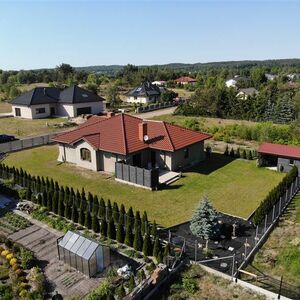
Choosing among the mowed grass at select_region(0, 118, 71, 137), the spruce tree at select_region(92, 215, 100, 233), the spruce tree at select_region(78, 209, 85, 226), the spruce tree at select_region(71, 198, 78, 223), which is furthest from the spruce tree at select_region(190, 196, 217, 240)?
the mowed grass at select_region(0, 118, 71, 137)

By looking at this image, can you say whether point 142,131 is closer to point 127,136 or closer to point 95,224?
point 127,136

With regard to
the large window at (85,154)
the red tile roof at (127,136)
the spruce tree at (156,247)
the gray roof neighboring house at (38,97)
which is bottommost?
the spruce tree at (156,247)

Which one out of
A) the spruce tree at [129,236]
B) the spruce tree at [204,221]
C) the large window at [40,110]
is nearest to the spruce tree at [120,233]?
the spruce tree at [129,236]

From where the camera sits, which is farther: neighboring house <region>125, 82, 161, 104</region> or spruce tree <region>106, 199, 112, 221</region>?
neighboring house <region>125, 82, 161, 104</region>

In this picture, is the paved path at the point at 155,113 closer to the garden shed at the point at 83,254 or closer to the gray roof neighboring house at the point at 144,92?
the gray roof neighboring house at the point at 144,92

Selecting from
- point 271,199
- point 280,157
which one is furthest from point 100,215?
point 280,157

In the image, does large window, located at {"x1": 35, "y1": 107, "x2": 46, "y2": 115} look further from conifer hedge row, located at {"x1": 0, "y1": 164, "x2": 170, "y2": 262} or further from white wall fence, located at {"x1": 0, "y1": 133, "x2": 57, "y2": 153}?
conifer hedge row, located at {"x1": 0, "y1": 164, "x2": 170, "y2": 262}

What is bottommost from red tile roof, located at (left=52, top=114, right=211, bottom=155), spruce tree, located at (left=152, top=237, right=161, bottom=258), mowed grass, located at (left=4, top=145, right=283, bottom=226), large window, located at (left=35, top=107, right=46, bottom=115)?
mowed grass, located at (left=4, top=145, right=283, bottom=226)
